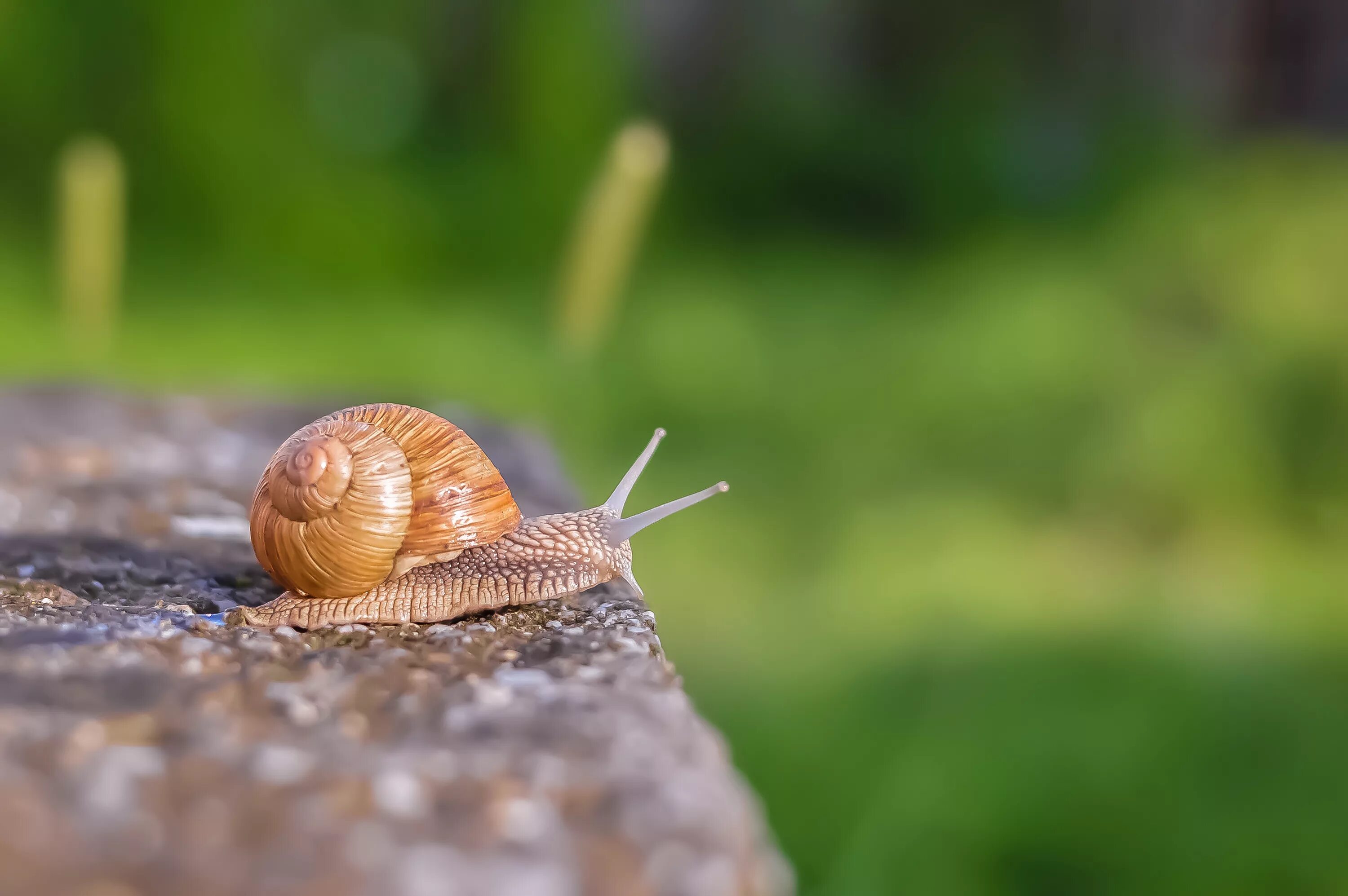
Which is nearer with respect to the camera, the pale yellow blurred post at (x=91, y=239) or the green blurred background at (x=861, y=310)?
the green blurred background at (x=861, y=310)

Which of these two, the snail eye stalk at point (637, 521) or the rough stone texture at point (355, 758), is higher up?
the snail eye stalk at point (637, 521)

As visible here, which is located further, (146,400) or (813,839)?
(813,839)

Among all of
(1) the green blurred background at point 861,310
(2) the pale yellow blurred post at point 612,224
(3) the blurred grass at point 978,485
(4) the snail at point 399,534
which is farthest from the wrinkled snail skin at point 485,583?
(2) the pale yellow blurred post at point 612,224

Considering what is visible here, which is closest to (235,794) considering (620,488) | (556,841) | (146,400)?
(556,841)

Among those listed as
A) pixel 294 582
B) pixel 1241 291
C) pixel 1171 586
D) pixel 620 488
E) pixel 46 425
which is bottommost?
pixel 1171 586

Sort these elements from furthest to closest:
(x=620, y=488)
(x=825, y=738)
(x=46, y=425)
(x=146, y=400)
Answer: (x=825, y=738), (x=146, y=400), (x=46, y=425), (x=620, y=488)

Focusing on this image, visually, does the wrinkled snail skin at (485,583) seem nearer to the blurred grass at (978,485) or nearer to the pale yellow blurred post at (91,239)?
the blurred grass at (978,485)

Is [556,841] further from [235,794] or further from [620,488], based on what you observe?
[620,488]
